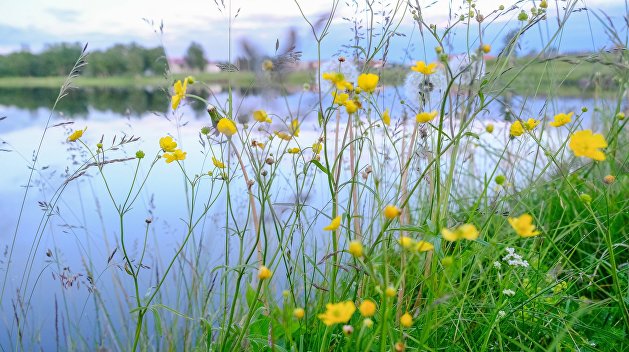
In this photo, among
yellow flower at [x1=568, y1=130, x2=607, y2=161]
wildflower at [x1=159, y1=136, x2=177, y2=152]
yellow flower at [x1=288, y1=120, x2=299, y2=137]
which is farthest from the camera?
wildflower at [x1=159, y1=136, x2=177, y2=152]

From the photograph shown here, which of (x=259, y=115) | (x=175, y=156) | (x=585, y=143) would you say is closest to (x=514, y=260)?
(x=585, y=143)

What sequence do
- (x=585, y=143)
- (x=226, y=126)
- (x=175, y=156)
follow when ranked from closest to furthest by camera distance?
(x=585, y=143) < (x=226, y=126) < (x=175, y=156)

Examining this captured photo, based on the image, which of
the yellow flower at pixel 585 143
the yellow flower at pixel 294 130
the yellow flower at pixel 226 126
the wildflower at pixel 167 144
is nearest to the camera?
the yellow flower at pixel 585 143

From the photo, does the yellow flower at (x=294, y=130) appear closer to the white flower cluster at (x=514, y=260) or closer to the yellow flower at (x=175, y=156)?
the yellow flower at (x=175, y=156)

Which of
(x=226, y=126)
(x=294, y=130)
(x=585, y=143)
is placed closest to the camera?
(x=585, y=143)

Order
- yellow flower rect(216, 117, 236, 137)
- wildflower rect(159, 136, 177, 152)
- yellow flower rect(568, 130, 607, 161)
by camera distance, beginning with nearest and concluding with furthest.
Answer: yellow flower rect(568, 130, 607, 161), yellow flower rect(216, 117, 236, 137), wildflower rect(159, 136, 177, 152)

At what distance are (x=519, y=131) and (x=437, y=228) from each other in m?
0.40

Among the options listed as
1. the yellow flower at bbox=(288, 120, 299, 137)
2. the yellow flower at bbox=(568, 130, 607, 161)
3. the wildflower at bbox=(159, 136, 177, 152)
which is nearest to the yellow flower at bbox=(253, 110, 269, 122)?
the yellow flower at bbox=(288, 120, 299, 137)

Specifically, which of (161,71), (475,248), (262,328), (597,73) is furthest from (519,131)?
(597,73)

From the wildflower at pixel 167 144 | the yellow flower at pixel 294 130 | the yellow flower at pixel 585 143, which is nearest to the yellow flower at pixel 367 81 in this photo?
the yellow flower at pixel 294 130

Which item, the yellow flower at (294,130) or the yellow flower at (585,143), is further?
the yellow flower at (294,130)

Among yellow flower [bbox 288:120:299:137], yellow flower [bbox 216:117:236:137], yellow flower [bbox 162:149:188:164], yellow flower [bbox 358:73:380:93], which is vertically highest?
yellow flower [bbox 358:73:380:93]

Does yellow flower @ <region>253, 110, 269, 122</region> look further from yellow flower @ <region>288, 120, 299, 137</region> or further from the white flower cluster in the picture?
the white flower cluster

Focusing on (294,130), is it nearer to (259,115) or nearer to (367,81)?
(259,115)
